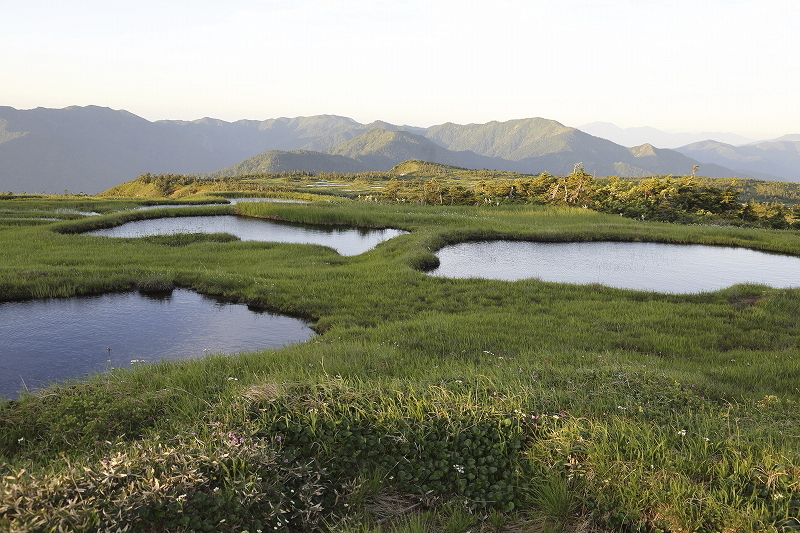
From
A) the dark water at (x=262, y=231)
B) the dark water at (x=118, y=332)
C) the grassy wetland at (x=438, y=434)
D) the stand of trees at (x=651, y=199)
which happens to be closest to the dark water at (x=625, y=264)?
the grassy wetland at (x=438, y=434)

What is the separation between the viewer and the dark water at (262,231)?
32562 millimetres

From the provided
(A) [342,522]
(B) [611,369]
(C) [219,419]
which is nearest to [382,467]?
(A) [342,522]

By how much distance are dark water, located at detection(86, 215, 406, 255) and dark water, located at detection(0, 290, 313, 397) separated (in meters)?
13.3

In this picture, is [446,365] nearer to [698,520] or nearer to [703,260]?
[698,520]

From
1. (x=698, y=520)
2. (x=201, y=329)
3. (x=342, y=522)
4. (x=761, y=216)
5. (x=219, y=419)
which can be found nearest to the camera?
(x=698, y=520)

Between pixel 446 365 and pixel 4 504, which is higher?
pixel 4 504

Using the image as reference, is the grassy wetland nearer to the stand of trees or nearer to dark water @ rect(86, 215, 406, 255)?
dark water @ rect(86, 215, 406, 255)

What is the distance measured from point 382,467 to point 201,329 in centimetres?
1123

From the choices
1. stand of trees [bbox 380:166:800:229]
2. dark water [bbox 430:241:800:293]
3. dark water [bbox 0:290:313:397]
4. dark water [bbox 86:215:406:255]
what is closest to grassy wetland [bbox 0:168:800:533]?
dark water [bbox 0:290:313:397]

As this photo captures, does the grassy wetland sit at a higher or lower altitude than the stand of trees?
lower

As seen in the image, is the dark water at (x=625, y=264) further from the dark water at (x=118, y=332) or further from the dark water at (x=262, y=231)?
the dark water at (x=118, y=332)

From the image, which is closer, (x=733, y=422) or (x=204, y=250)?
(x=733, y=422)

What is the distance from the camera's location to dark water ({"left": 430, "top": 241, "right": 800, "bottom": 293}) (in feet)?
73.0

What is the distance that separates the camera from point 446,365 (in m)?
9.62
